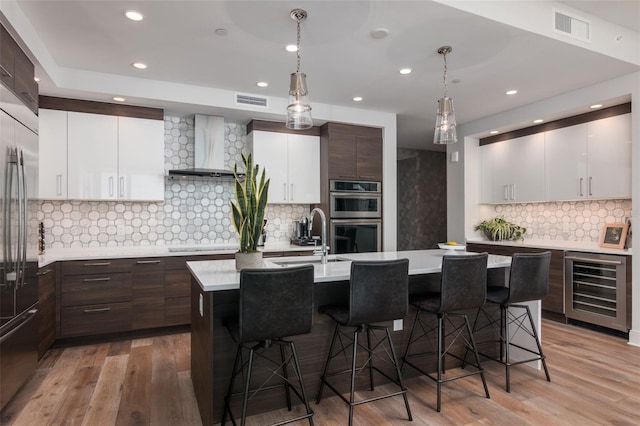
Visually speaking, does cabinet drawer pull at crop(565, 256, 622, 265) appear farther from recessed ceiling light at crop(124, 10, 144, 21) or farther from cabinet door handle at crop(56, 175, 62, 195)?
cabinet door handle at crop(56, 175, 62, 195)

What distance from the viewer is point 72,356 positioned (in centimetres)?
339

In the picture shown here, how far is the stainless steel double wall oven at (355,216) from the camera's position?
15.8 ft

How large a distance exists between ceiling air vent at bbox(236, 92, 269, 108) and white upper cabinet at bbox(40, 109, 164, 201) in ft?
3.07

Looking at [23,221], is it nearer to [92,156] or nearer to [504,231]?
[92,156]

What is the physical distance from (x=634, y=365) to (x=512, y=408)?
1.55 m

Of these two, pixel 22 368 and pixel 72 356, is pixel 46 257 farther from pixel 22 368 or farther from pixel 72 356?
pixel 22 368

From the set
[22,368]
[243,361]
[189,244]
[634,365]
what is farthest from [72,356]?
[634,365]

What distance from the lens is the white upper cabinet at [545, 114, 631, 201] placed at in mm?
3963

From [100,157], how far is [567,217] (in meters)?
5.78

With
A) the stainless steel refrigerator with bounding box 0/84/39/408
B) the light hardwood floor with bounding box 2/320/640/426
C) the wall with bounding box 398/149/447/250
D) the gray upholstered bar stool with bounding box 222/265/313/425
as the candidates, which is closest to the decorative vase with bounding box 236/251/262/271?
the gray upholstered bar stool with bounding box 222/265/313/425

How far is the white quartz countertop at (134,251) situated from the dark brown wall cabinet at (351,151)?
1141mm

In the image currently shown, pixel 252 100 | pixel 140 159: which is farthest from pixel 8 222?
pixel 252 100

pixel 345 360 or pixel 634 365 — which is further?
pixel 634 365

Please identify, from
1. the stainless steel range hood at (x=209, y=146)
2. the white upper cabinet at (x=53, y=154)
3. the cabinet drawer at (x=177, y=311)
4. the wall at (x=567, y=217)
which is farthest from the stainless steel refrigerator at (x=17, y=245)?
the wall at (x=567, y=217)
